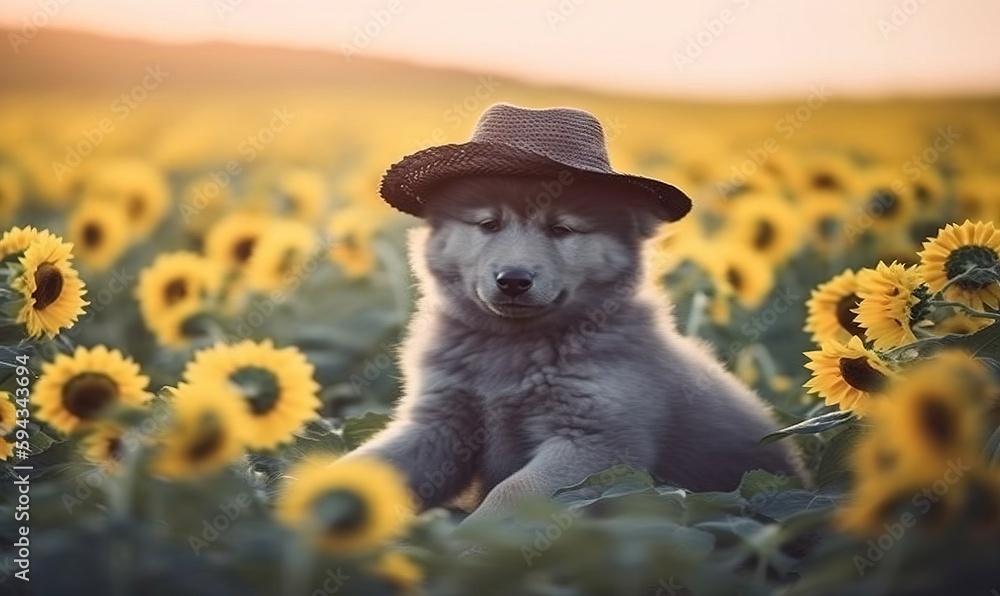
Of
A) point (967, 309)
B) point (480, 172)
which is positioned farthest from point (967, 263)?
point (480, 172)

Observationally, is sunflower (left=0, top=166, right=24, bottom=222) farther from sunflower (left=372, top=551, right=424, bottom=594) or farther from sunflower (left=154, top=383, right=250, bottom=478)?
sunflower (left=372, top=551, right=424, bottom=594)

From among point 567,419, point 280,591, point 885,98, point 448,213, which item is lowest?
point 280,591

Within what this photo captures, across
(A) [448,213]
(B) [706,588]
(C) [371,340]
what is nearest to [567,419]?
(A) [448,213]

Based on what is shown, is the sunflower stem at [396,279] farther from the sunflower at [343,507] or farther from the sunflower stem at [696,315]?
the sunflower at [343,507]

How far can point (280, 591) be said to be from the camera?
2.05m

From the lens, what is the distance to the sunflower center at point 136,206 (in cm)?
594

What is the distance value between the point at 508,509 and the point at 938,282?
132 centimetres

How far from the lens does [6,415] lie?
3.01 m

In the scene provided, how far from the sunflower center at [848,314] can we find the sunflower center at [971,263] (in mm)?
540

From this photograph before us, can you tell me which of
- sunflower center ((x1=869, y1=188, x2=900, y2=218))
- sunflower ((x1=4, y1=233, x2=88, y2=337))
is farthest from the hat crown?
sunflower center ((x1=869, y1=188, x2=900, y2=218))

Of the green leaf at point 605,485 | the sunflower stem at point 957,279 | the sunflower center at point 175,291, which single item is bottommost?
the green leaf at point 605,485

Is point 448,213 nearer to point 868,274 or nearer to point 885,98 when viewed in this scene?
point 868,274

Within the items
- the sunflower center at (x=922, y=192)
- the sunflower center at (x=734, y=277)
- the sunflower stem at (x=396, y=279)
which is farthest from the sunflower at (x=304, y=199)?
the sunflower center at (x=922, y=192)

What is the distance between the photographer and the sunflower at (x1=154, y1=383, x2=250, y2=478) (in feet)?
6.63
